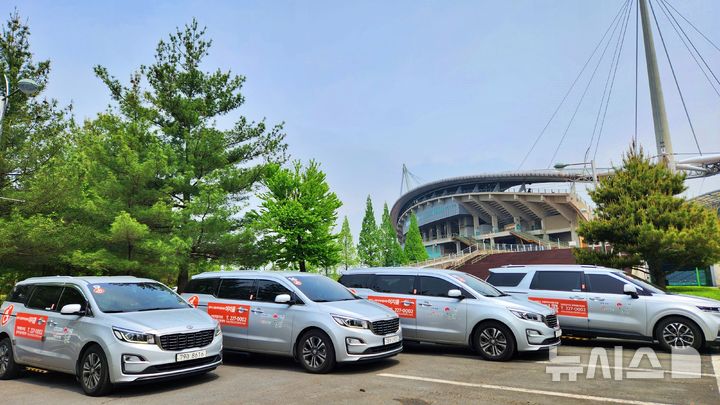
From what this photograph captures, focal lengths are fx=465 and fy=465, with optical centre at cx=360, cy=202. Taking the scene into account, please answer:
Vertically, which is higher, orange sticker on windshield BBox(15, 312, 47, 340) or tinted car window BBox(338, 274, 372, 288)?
tinted car window BBox(338, 274, 372, 288)

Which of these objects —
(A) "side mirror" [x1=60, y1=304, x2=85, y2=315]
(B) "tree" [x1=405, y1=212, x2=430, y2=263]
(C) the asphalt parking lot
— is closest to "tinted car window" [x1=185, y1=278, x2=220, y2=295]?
(C) the asphalt parking lot

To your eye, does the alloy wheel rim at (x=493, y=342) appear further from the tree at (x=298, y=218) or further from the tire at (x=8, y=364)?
the tree at (x=298, y=218)

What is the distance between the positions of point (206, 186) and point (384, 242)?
4316 cm

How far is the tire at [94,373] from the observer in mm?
6266

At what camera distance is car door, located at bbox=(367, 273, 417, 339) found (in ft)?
31.7

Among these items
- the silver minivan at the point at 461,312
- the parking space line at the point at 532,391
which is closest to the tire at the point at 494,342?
the silver minivan at the point at 461,312

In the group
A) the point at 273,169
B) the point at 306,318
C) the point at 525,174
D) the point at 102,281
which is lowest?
the point at 306,318

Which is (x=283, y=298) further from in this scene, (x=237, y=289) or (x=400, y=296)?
(x=400, y=296)

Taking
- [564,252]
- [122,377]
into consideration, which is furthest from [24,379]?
[564,252]

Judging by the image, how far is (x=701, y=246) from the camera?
17.3 m

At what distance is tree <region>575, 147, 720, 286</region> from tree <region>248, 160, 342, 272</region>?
12203 mm

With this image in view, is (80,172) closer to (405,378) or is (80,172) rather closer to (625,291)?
(405,378)

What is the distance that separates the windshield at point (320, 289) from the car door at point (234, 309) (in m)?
0.99

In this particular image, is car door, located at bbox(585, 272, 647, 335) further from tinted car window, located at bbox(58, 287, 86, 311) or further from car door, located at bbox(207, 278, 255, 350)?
tinted car window, located at bbox(58, 287, 86, 311)
